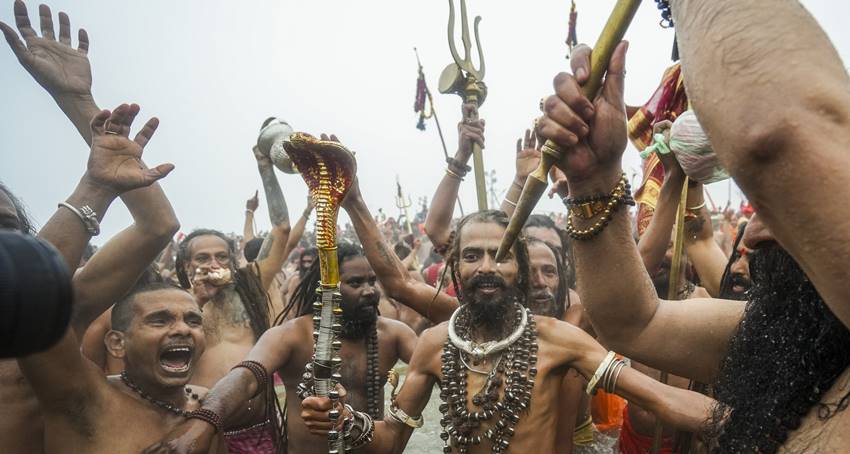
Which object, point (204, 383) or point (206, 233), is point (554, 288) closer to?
point (204, 383)

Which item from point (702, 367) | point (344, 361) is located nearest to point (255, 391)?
point (344, 361)

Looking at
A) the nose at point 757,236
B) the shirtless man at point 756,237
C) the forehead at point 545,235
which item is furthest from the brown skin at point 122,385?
the forehead at point 545,235

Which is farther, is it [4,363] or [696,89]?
[4,363]

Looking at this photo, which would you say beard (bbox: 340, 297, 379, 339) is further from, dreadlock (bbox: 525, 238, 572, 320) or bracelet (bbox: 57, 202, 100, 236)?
bracelet (bbox: 57, 202, 100, 236)

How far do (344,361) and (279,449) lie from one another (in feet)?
2.35

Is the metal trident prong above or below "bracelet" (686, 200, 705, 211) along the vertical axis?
above

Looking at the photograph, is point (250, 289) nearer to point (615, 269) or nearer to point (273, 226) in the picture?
point (273, 226)

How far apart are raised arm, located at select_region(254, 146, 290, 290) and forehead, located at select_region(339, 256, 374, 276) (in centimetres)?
91

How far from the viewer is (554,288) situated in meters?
4.82

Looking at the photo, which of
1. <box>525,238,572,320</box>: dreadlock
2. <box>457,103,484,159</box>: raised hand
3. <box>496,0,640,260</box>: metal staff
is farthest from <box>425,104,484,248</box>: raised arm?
<box>496,0,640,260</box>: metal staff

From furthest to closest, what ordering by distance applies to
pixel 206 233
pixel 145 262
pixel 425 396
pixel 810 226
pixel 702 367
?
pixel 206 233
pixel 425 396
pixel 145 262
pixel 702 367
pixel 810 226

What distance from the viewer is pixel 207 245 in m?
5.50

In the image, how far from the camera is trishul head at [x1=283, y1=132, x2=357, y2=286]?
2.40m

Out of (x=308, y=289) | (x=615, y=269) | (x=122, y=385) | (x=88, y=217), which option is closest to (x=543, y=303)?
(x=308, y=289)
